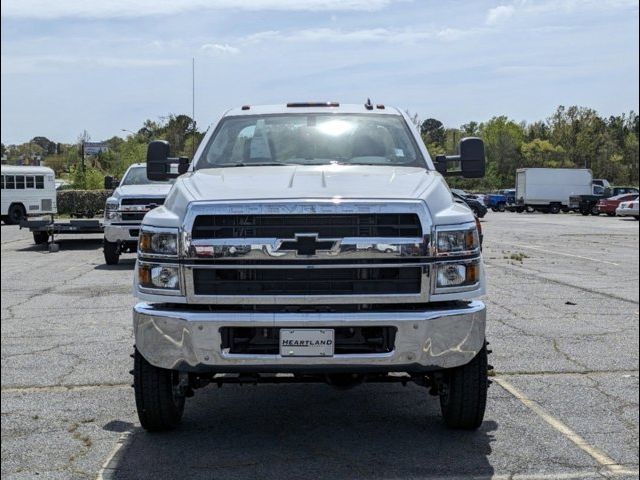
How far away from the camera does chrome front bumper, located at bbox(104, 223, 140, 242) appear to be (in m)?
15.9

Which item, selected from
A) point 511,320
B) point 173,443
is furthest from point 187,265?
point 511,320

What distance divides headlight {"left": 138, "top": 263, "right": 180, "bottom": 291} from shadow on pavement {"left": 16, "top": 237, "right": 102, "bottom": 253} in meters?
16.7

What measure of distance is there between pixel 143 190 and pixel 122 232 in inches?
38.2

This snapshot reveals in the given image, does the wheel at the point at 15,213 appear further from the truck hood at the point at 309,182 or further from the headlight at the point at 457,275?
the headlight at the point at 457,275

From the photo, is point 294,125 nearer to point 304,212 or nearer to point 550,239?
point 304,212

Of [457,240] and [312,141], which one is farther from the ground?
[312,141]

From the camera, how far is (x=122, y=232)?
1600 cm

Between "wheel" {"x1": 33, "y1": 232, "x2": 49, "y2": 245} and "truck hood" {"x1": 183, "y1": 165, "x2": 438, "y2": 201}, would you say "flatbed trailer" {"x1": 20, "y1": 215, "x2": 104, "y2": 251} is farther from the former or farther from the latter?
"truck hood" {"x1": 183, "y1": 165, "x2": 438, "y2": 201}

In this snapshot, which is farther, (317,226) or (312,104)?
(312,104)

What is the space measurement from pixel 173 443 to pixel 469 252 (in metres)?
1.97

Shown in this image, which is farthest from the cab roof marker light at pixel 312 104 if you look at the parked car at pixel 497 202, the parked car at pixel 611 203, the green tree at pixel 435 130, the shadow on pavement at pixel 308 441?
the green tree at pixel 435 130

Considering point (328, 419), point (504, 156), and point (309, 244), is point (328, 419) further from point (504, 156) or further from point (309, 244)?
point (504, 156)

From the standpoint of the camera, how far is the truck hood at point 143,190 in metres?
16.2

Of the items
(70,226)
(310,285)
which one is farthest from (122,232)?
(310,285)
